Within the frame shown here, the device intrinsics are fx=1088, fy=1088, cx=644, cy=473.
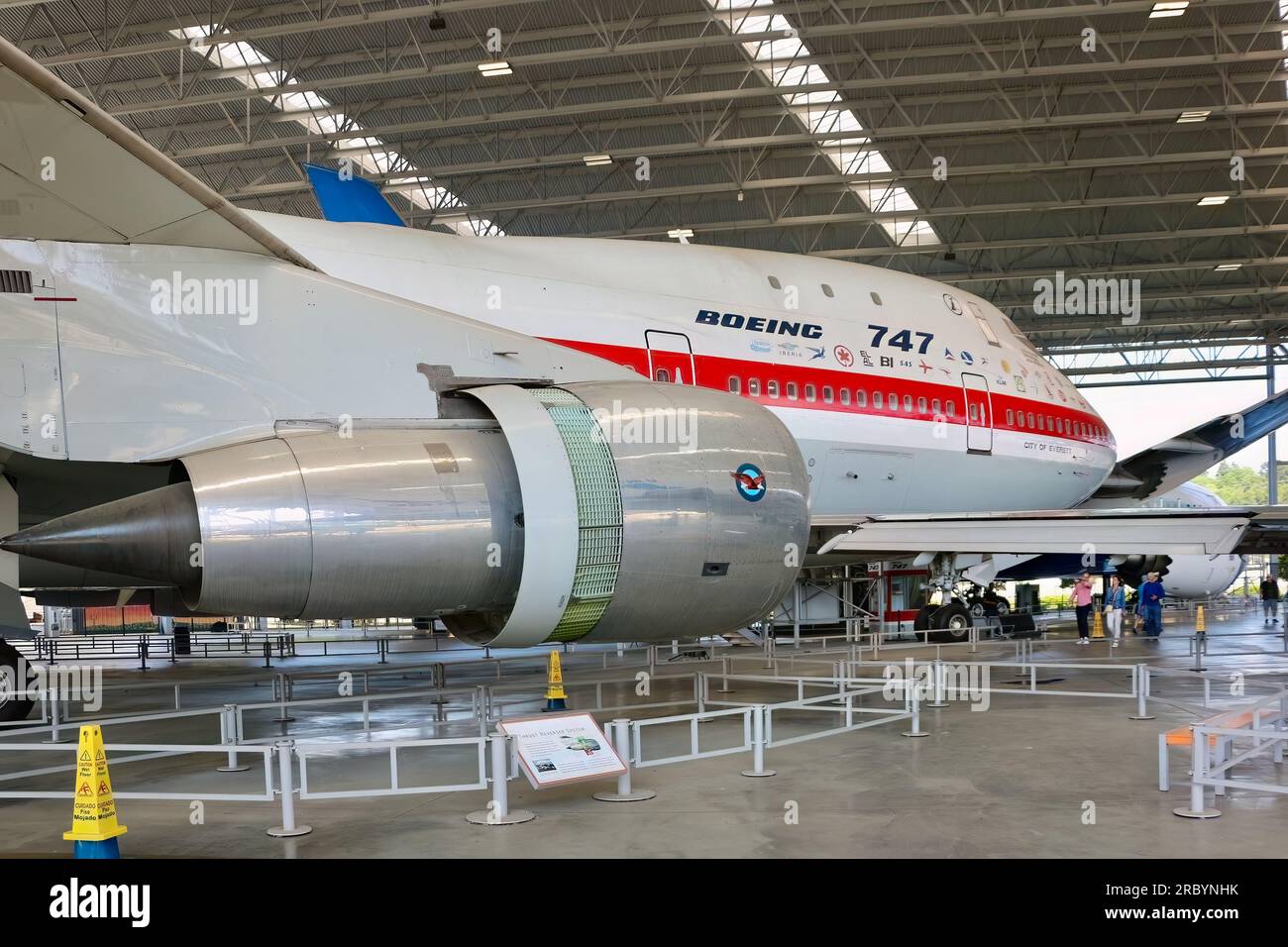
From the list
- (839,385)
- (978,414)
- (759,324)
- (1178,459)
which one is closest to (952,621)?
(978,414)

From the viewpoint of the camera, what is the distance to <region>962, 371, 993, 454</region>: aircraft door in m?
15.0

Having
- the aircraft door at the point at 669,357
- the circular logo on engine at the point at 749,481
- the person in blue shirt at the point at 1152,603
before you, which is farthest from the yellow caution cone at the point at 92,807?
the person in blue shirt at the point at 1152,603

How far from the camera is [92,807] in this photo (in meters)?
5.52

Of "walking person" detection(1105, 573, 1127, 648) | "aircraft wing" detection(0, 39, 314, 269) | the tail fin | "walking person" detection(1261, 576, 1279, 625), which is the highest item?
the tail fin

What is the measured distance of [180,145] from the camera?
88.8 feet

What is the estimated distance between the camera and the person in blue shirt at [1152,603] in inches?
880

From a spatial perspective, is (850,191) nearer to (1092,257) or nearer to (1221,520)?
(1092,257)

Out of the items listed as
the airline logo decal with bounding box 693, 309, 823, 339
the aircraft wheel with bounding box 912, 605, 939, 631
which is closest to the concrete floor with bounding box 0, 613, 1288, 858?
the airline logo decal with bounding box 693, 309, 823, 339

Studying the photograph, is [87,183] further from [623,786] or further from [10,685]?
[10,685]

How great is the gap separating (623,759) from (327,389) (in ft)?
10.6

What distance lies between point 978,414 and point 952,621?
204 inches

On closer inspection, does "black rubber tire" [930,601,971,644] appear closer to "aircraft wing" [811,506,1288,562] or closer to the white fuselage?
the white fuselage

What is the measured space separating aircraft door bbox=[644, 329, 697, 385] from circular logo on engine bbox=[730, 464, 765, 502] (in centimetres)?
505
